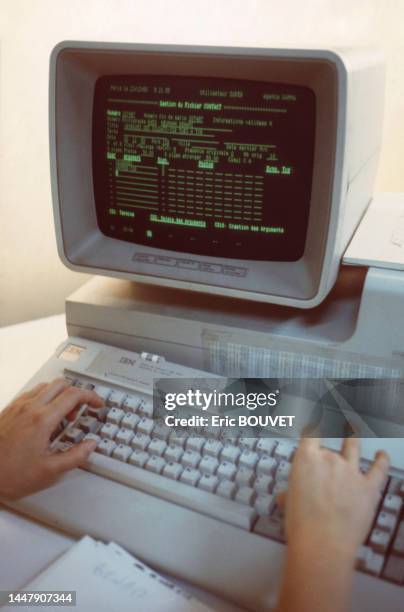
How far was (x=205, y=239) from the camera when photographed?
0.86 meters

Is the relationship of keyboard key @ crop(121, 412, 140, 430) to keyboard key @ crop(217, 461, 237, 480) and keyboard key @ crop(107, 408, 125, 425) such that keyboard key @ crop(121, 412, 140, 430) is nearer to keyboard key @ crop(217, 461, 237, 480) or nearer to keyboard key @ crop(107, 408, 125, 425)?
keyboard key @ crop(107, 408, 125, 425)

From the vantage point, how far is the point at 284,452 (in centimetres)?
74

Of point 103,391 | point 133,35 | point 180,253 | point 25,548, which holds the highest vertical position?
point 133,35

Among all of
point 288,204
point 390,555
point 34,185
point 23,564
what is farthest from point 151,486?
point 34,185

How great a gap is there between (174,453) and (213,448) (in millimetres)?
49

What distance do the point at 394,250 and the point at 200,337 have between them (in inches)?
11.1

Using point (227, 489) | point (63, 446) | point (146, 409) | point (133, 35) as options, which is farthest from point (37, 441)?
point (133, 35)

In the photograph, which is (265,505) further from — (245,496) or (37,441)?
(37,441)

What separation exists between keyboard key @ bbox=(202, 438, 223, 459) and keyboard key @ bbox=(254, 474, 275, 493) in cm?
6

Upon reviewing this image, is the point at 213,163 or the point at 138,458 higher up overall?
the point at 213,163

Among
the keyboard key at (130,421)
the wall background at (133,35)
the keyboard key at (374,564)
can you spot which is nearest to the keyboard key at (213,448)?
the keyboard key at (130,421)

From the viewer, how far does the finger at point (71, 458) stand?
2.48ft

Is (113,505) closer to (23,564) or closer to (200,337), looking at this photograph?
(23,564)

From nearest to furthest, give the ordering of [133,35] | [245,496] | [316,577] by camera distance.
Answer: [316,577] → [245,496] → [133,35]
